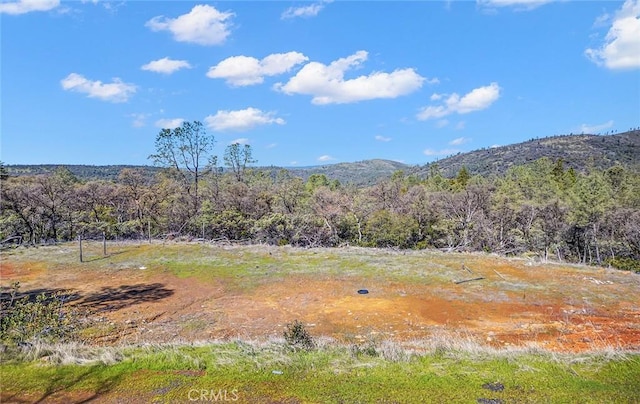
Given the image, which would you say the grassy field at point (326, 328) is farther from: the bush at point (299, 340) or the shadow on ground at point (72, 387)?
the bush at point (299, 340)

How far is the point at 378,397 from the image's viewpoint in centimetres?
461

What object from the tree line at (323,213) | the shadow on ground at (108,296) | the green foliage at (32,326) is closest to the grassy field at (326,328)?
the shadow on ground at (108,296)

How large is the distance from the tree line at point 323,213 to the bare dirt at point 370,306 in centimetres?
1364

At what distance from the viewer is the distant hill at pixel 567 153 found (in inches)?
3256

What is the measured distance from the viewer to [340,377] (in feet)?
17.1

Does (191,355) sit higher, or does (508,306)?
(191,355)

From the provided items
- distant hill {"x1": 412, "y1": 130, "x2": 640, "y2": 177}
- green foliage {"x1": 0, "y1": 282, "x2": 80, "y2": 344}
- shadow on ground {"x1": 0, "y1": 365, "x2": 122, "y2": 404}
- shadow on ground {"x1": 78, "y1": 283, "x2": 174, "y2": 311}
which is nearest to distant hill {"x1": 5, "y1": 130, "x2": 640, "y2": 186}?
distant hill {"x1": 412, "y1": 130, "x2": 640, "y2": 177}

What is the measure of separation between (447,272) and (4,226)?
116 ft

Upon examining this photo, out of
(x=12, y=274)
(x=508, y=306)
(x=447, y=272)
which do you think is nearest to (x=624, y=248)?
(x=447, y=272)

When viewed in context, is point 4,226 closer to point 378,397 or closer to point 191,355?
point 191,355

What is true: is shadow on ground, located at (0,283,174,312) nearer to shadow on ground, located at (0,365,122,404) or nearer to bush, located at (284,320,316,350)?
bush, located at (284,320,316,350)

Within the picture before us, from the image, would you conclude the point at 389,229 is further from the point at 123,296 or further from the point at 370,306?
the point at 123,296

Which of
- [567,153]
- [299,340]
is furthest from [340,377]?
[567,153]

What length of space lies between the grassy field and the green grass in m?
0.03
